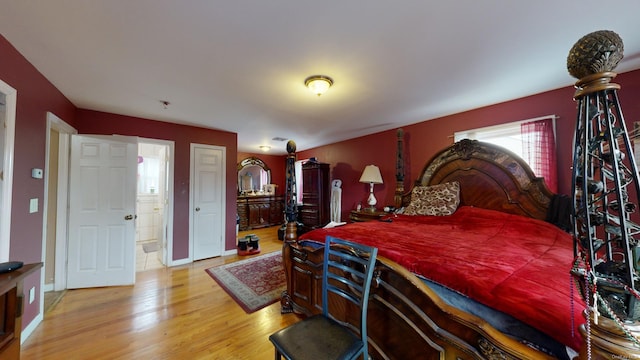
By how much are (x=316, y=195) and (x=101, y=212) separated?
352 centimetres

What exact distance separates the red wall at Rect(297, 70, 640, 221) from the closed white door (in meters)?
2.46

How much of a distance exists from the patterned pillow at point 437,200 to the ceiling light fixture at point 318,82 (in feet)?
6.37

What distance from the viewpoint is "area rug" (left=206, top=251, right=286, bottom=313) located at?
8.37ft

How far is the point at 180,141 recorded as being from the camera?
376 centimetres

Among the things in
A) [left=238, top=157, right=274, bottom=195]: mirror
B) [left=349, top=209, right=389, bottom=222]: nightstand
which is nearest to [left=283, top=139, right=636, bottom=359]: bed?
[left=349, top=209, right=389, bottom=222]: nightstand

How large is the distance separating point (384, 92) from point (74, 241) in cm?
421

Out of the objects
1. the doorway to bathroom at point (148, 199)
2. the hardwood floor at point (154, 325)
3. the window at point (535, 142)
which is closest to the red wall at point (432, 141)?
the window at point (535, 142)

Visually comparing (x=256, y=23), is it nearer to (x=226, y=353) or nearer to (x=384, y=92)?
(x=384, y=92)

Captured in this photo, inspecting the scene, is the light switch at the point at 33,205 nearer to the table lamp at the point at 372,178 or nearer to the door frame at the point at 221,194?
the door frame at the point at 221,194

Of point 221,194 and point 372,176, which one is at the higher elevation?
point 372,176

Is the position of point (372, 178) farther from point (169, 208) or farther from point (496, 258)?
point (169, 208)

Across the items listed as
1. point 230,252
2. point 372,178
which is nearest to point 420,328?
point 372,178

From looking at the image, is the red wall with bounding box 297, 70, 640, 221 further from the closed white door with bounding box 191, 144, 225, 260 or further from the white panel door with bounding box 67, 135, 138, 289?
the white panel door with bounding box 67, 135, 138, 289

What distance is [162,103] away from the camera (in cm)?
285
